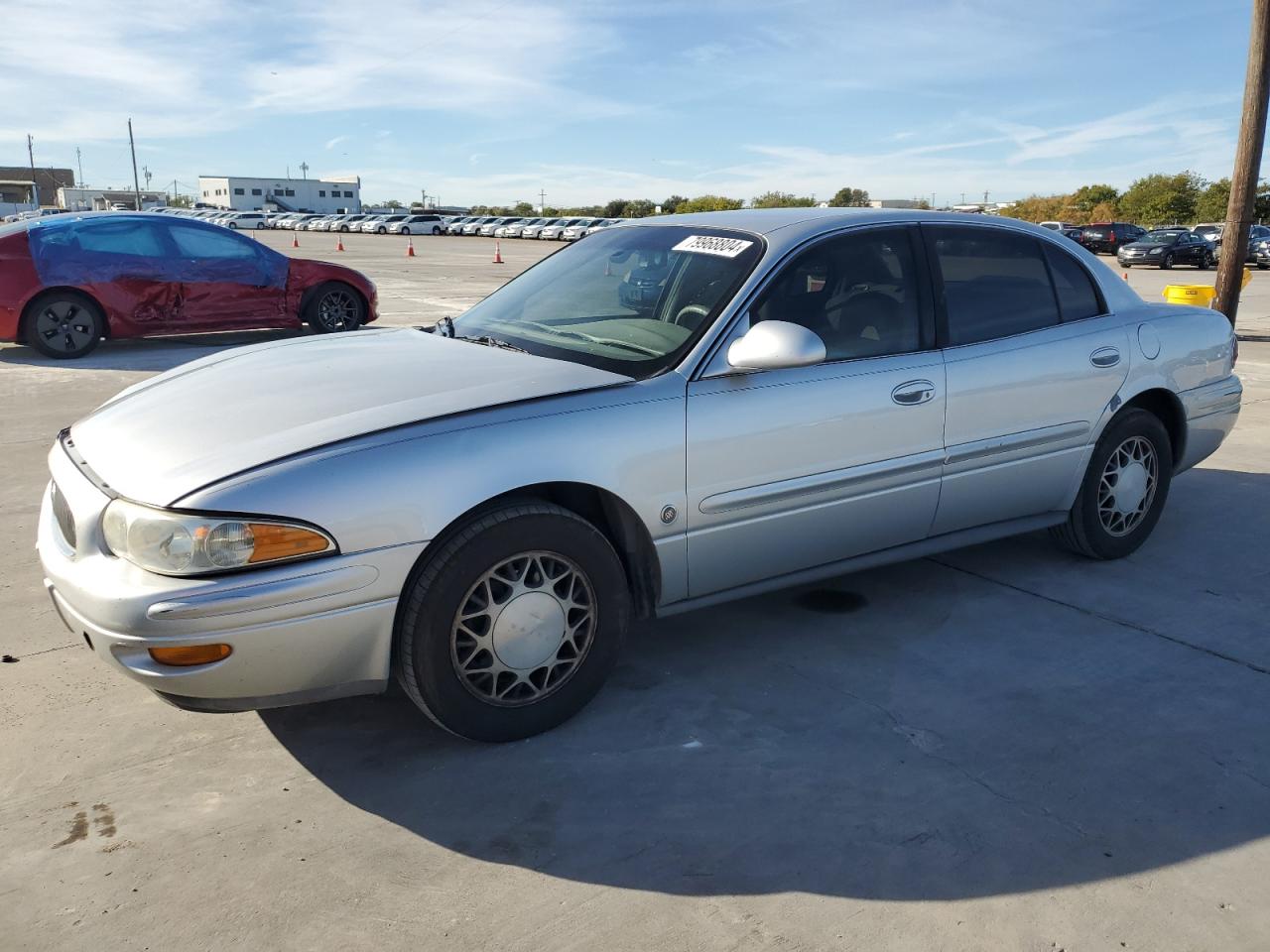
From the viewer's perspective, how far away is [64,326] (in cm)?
980

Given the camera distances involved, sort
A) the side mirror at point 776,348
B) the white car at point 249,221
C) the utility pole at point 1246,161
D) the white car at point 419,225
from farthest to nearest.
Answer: the white car at point 249,221
the white car at point 419,225
the utility pole at point 1246,161
the side mirror at point 776,348

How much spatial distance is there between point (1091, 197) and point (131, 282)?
236ft

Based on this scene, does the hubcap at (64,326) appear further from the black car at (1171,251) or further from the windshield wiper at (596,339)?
the black car at (1171,251)

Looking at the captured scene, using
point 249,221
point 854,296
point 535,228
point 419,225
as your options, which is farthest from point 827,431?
point 249,221

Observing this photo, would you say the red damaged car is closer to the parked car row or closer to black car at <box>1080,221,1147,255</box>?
black car at <box>1080,221,1147,255</box>

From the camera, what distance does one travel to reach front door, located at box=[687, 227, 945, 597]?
3416 mm

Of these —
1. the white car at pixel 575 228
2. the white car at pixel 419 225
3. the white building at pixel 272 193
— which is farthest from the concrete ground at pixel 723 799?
the white building at pixel 272 193

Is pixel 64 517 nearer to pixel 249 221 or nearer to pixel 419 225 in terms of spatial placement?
pixel 419 225

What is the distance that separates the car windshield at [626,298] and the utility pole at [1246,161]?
9171 millimetres

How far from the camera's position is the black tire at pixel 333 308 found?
36.8 ft

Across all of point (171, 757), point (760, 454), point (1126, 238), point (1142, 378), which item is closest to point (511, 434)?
point (760, 454)

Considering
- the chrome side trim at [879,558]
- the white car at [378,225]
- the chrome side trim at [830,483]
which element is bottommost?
the chrome side trim at [879,558]

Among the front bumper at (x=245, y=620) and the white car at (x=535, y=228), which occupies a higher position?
the white car at (x=535, y=228)

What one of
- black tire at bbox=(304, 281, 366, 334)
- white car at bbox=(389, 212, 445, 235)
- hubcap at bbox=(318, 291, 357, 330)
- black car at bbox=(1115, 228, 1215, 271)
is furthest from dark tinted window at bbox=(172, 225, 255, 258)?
white car at bbox=(389, 212, 445, 235)
